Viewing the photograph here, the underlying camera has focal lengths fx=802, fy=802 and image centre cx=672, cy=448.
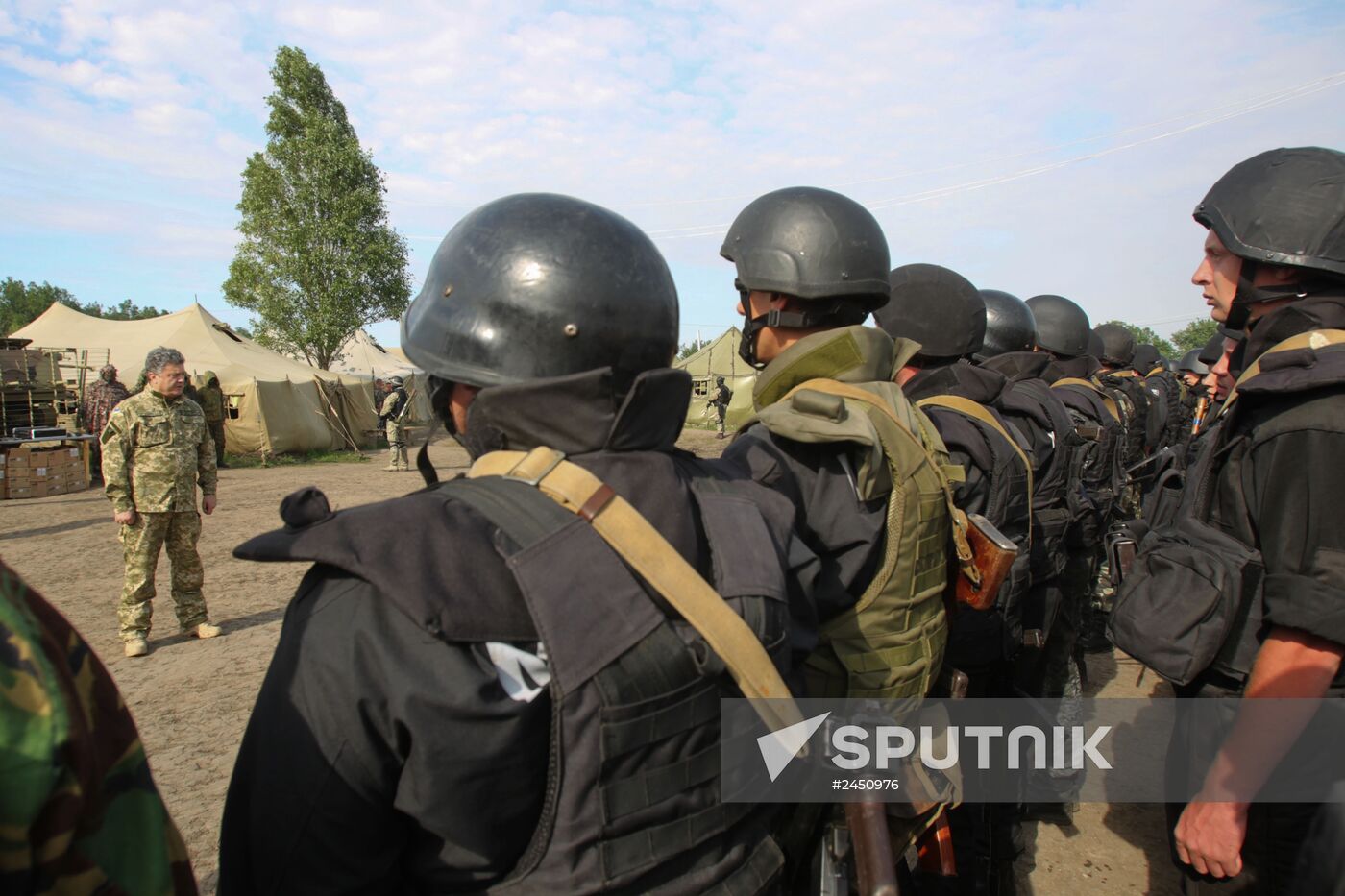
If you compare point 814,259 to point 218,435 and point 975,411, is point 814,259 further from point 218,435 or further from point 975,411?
point 218,435

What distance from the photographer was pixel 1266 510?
76.4 inches

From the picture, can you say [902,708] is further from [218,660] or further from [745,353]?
[218,660]

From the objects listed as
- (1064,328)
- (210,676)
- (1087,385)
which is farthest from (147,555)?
(1064,328)

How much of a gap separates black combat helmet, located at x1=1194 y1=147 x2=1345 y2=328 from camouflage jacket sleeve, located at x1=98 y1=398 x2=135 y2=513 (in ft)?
22.2

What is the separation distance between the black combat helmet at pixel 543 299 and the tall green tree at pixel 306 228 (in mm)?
31882

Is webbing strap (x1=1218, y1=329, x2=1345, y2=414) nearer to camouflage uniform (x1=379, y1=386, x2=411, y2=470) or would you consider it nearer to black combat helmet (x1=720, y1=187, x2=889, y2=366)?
black combat helmet (x1=720, y1=187, x2=889, y2=366)

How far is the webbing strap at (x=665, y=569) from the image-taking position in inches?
50.2

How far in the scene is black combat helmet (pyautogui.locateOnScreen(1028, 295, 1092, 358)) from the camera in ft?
22.6

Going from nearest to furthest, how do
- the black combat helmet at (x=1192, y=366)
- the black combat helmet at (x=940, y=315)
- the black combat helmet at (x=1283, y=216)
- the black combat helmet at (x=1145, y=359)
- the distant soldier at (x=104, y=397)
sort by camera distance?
the black combat helmet at (x=1283, y=216), the black combat helmet at (x=940, y=315), the black combat helmet at (x=1145, y=359), the black combat helmet at (x=1192, y=366), the distant soldier at (x=104, y=397)

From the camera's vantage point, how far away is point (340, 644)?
117cm

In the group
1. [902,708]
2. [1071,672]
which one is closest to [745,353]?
[902,708]

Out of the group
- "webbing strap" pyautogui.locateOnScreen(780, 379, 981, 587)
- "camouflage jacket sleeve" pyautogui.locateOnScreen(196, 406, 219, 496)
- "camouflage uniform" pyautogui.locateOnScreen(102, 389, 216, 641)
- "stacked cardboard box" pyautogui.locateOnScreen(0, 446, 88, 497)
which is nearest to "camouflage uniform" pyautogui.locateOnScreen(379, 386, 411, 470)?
"stacked cardboard box" pyautogui.locateOnScreen(0, 446, 88, 497)

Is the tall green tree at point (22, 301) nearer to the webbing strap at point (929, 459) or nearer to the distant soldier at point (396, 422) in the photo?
the distant soldier at point (396, 422)

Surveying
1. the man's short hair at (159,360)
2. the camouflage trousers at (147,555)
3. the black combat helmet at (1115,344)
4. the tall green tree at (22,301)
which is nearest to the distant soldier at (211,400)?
the camouflage trousers at (147,555)
